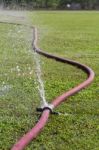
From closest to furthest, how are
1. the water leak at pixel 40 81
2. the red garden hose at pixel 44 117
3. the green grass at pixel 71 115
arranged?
the red garden hose at pixel 44 117 → the green grass at pixel 71 115 → the water leak at pixel 40 81

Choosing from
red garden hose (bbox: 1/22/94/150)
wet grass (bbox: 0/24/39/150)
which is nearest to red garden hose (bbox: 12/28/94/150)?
red garden hose (bbox: 1/22/94/150)

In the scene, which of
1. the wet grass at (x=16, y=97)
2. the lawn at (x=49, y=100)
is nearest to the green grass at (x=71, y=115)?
the lawn at (x=49, y=100)

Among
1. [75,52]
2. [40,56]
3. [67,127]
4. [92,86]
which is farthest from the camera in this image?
[75,52]

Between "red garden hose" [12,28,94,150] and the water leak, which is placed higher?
"red garden hose" [12,28,94,150]

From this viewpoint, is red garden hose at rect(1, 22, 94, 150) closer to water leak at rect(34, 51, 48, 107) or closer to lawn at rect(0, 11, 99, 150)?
lawn at rect(0, 11, 99, 150)

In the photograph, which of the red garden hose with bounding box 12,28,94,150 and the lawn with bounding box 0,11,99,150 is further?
the lawn with bounding box 0,11,99,150

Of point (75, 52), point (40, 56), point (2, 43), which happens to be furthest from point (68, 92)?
point (2, 43)

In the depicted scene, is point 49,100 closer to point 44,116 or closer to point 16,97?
point 16,97

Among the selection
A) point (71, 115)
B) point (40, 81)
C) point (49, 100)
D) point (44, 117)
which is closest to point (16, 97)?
point (49, 100)

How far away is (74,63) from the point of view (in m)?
8.45

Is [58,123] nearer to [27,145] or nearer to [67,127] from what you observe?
[67,127]

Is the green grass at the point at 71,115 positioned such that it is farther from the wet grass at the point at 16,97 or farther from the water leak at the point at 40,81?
the wet grass at the point at 16,97

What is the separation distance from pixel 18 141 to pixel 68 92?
76.5 inches

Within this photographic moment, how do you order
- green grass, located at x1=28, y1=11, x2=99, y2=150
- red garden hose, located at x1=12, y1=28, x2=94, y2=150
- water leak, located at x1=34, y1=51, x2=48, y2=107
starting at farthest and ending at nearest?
water leak, located at x1=34, y1=51, x2=48, y2=107 → green grass, located at x1=28, y1=11, x2=99, y2=150 → red garden hose, located at x1=12, y1=28, x2=94, y2=150
